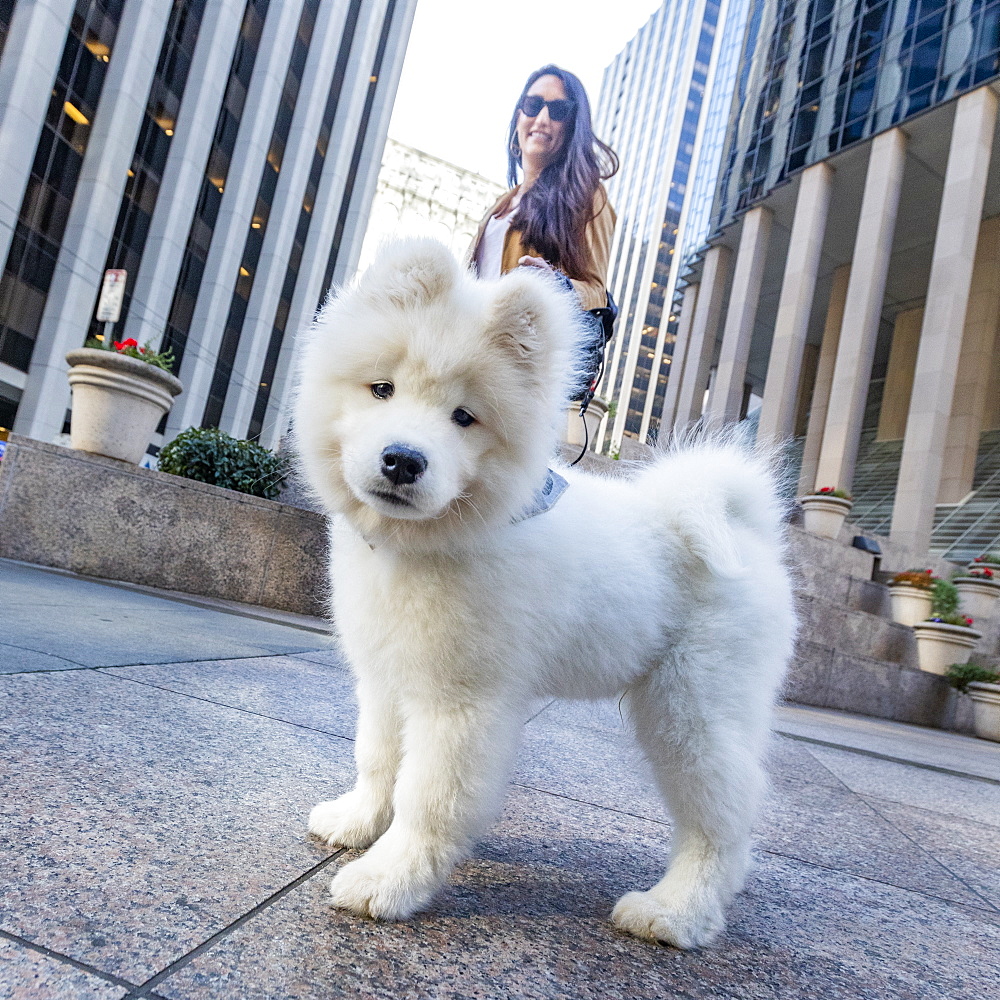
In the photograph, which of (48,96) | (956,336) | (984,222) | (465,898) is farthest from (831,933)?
(984,222)

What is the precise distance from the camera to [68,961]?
111cm

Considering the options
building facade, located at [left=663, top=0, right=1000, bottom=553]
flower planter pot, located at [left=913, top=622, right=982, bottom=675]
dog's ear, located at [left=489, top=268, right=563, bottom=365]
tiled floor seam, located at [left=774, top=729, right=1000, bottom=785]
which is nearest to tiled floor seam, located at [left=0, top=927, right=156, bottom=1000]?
dog's ear, located at [left=489, top=268, right=563, bottom=365]

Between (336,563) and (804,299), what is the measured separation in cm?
2356

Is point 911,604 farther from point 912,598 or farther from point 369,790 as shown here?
point 369,790

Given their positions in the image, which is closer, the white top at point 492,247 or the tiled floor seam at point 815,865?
the tiled floor seam at point 815,865

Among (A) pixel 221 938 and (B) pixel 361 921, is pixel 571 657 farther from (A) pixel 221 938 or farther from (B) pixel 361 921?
(A) pixel 221 938

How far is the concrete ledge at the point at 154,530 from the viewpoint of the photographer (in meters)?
6.29

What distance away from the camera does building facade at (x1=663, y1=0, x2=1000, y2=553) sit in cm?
1875

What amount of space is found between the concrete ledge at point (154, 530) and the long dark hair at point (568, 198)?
4.32 metres

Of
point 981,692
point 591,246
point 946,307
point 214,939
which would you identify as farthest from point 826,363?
point 214,939

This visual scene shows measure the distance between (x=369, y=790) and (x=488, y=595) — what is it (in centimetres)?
68

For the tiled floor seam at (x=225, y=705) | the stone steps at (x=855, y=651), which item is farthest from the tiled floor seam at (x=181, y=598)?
the stone steps at (x=855, y=651)

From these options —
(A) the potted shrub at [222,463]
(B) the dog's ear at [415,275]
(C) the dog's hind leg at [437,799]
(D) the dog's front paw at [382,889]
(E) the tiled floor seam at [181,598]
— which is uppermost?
(B) the dog's ear at [415,275]

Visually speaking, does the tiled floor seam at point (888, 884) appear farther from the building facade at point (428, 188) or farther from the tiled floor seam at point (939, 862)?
the building facade at point (428, 188)
